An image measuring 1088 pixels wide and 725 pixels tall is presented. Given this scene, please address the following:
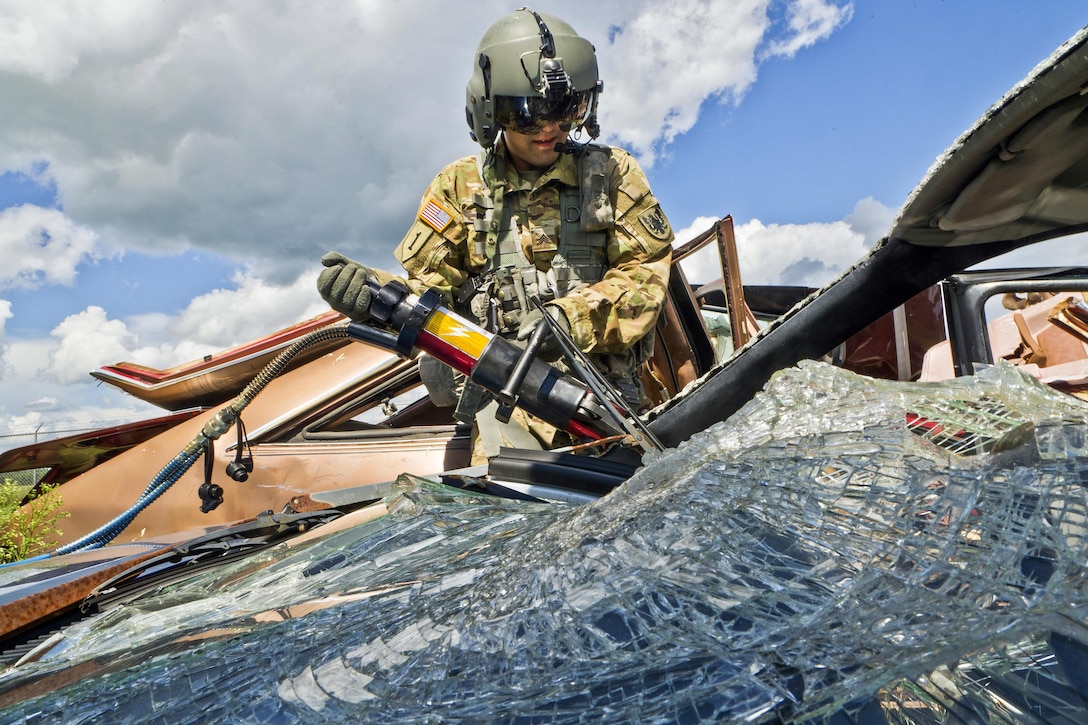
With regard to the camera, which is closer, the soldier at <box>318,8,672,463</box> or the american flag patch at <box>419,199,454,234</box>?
the soldier at <box>318,8,672,463</box>

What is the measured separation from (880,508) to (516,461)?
2.98 feet

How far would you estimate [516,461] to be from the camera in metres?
1.47

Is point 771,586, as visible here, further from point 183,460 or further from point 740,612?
point 183,460

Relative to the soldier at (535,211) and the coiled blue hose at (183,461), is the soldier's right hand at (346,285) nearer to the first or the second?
the coiled blue hose at (183,461)

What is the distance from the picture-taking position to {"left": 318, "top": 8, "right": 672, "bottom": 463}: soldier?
2.52 meters

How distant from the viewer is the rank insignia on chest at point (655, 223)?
8.75 ft

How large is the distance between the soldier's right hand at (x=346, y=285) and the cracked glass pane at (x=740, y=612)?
1134 mm

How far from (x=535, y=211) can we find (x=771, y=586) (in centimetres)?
233

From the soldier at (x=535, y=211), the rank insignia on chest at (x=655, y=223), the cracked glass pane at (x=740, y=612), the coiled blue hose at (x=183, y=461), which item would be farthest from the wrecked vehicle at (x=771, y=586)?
the rank insignia on chest at (x=655, y=223)

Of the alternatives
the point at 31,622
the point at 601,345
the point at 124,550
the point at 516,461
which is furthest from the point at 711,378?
the point at 124,550

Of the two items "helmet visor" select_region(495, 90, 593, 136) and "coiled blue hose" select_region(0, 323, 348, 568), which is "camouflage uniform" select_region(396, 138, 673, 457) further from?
"coiled blue hose" select_region(0, 323, 348, 568)

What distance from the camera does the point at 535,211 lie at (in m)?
2.79

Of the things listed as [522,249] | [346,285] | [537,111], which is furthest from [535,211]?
[346,285]

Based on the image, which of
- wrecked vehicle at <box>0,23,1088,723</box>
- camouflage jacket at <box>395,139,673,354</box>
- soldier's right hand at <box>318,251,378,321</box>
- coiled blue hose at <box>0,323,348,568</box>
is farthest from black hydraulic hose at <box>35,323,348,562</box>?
wrecked vehicle at <box>0,23,1088,723</box>
